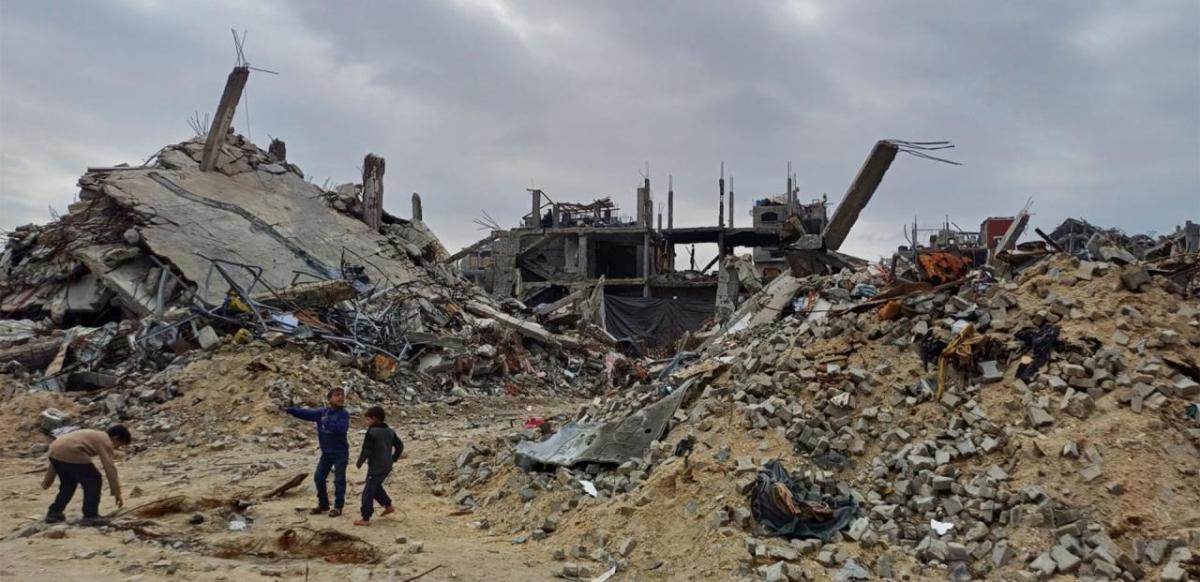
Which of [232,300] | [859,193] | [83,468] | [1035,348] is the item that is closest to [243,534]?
[83,468]

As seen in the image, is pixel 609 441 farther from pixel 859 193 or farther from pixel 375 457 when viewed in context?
pixel 859 193

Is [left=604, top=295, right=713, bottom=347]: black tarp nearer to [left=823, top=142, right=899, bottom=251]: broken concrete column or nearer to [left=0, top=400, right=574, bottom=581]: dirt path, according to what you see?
[left=823, top=142, right=899, bottom=251]: broken concrete column

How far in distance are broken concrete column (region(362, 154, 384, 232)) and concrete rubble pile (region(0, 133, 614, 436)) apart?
49 cm

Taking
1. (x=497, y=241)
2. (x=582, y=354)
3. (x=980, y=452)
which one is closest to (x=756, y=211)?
(x=497, y=241)

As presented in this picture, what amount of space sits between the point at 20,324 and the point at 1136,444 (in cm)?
1572

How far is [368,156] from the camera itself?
2041 centimetres

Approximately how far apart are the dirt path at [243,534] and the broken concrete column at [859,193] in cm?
576

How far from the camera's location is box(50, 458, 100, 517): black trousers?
224 inches

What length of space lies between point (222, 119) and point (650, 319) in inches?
457

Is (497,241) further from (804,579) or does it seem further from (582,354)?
(804,579)

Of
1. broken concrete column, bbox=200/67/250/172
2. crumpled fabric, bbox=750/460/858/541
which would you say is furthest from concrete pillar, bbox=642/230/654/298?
crumpled fabric, bbox=750/460/858/541

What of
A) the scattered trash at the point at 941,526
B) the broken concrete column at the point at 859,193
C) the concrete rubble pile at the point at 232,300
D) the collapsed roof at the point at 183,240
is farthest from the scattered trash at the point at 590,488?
the collapsed roof at the point at 183,240

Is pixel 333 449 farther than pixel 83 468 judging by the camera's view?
Yes

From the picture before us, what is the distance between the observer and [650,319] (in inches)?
846
